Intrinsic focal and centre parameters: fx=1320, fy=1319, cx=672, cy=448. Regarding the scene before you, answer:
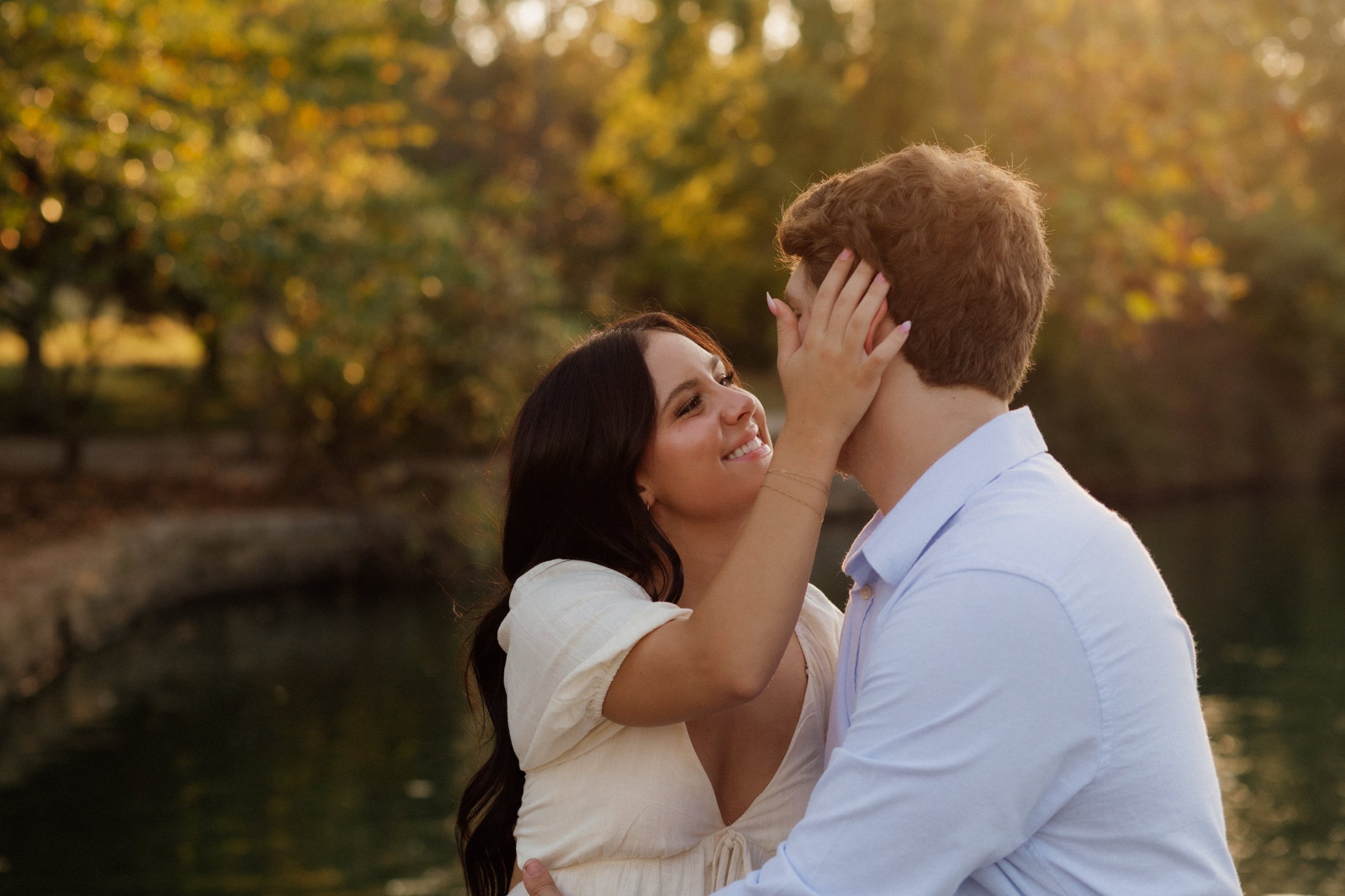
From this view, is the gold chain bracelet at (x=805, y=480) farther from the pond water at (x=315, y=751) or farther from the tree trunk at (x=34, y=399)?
the tree trunk at (x=34, y=399)

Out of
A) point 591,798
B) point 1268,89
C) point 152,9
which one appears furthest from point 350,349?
point 591,798

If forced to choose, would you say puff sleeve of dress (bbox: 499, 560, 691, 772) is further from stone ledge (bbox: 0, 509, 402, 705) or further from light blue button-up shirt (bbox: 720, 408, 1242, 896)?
stone ledge (bbox: 0, 509, 402, 705)

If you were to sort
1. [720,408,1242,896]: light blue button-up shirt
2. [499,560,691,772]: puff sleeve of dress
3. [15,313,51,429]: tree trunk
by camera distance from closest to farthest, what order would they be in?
[720,408,1242,896]: light blue button-up shirt, [499,560,691,772]: puff sleeve of dress, [15,313,51,429]: tree trunk

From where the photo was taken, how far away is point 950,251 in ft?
6.14

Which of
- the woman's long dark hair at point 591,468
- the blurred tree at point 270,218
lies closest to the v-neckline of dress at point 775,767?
the woman's long dark hair at point 591,468

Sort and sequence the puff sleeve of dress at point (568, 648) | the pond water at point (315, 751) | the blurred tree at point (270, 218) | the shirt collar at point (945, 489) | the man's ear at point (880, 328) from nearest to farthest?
the shirt collar at point (945, 489)
the man's ear at point (880, 328)
the puff sleeve of dress at point (568, 648)
the pond water at point (315, 751)
the blurred tree at point (270, 218)

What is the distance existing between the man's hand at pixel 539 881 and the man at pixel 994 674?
67cm

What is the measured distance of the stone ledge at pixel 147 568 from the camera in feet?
36.4

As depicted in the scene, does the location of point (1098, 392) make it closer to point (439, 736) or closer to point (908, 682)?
point (439, 736)

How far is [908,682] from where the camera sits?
1599 millimetres

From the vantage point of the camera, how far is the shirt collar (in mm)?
1822

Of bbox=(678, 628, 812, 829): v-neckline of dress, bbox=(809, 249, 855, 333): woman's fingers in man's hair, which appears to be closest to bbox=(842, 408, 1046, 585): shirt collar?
bbox=(809, 249, 855, 333): woman's fingers in man's hair

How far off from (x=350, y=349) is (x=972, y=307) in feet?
49.9

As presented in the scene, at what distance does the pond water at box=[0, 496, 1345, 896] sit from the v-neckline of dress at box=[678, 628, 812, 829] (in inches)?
122
